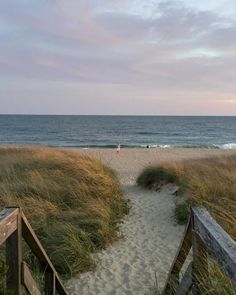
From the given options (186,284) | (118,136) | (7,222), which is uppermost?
(7,222)

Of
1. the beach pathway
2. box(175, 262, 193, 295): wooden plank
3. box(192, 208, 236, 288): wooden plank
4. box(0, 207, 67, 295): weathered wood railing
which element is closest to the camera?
box(192, 208, 236, 288): wooden plank

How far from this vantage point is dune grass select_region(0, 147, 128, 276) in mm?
6902

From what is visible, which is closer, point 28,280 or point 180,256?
point 28,280

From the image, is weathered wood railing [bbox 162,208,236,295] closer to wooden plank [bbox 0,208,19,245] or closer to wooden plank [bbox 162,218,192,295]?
wooden plank [bbox 162,218,192,295]

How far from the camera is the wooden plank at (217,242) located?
2514 mm

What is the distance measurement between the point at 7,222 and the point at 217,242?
144 centimetres

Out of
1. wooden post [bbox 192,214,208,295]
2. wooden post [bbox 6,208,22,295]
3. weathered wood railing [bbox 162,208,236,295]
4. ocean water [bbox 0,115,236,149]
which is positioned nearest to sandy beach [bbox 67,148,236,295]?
weathered wood railing [bbox 162,208,236,295]

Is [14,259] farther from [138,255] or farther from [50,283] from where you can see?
[138,255]

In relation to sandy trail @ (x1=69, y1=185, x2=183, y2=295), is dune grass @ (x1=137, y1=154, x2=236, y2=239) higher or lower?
higher

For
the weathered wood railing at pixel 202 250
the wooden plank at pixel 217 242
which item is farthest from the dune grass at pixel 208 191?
the wooden plank at pixel 217 242

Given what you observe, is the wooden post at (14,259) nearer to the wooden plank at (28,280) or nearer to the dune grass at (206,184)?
the wooden plank at (28,280)

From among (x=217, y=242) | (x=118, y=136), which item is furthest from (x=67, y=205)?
(x=118, y=136)

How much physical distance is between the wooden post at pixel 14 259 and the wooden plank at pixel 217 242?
4.54 ft

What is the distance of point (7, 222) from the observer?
309 centimetres
